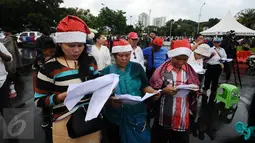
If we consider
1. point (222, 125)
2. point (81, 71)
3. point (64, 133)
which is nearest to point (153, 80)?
point (81, 71)

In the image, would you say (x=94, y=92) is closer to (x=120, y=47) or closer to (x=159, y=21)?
(x=120, y=47)

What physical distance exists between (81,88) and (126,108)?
0.74m

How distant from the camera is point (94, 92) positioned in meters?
1.51

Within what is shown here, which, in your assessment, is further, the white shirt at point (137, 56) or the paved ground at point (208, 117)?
the white shirt at point (137, 56)

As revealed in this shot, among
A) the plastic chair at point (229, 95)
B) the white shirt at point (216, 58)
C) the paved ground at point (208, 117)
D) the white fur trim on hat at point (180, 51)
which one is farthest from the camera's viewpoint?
the white shirt at point (216, 58)

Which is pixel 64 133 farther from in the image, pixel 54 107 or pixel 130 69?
pixel 130 69

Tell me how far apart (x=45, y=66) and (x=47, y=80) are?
0.39 feet

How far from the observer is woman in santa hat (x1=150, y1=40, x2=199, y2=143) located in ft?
6.98

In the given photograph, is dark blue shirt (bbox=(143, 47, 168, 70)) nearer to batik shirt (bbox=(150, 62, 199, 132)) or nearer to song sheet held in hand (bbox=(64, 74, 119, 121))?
batik shirt (bbox=(150, 62, 199, 132))

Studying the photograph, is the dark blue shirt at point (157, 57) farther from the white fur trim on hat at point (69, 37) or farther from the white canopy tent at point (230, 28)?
the white canopy tent at point (230, 28)

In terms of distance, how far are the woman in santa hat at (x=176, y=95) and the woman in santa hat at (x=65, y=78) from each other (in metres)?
0.95

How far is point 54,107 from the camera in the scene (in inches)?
60.6

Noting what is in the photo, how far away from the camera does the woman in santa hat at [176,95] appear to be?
2.13 metres

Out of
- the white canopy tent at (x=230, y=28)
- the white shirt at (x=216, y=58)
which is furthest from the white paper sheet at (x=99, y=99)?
the white canopy tent at (x=230, y=28)
